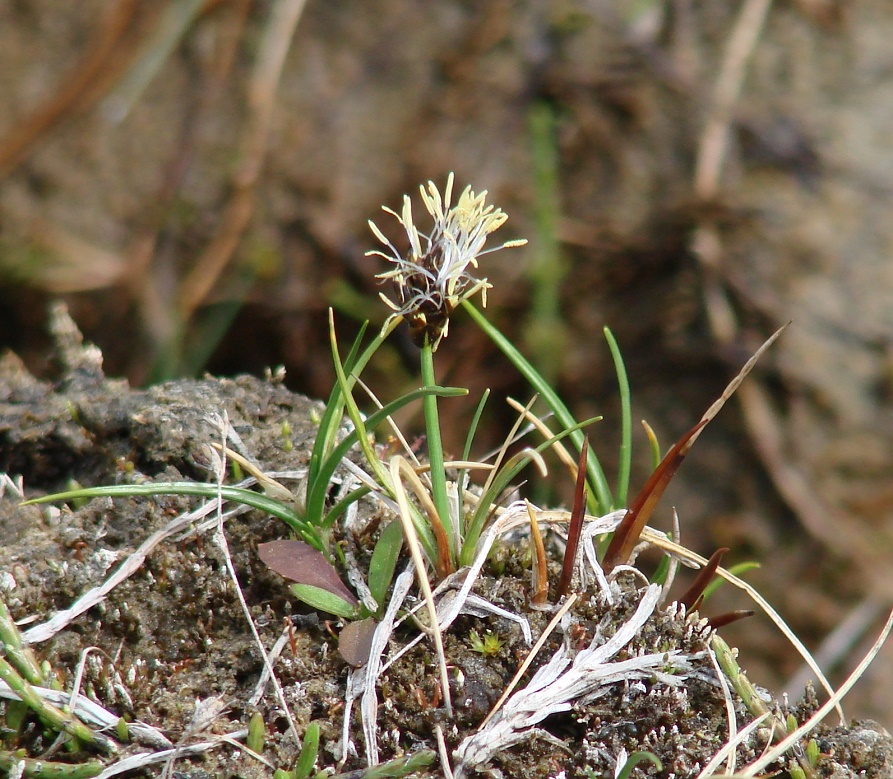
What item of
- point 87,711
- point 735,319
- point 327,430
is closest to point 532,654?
point 327,430

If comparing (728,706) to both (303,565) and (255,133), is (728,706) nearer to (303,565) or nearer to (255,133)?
(303,565)

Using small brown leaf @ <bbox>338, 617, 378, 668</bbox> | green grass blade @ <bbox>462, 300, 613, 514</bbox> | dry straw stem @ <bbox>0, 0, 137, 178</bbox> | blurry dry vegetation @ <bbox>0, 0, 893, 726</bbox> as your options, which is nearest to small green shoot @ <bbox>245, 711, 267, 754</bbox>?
small brown leaf @ <bbox>338, 617, 378, 668</bbox>

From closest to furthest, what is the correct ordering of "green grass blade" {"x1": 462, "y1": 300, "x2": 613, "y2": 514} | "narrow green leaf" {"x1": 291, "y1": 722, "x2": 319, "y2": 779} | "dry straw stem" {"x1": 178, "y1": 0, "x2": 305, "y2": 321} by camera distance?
"narrow green leaf" {"x1": 291, "y1": 722, "x2": 319, "y2": 779} < "green grass blade" {"x1": 462, "y1": 300, "x2": 613, "y2": 514} < "dry straw stem" {"x1": 178, "y1": 0, "x2": 305, "y2": 321}

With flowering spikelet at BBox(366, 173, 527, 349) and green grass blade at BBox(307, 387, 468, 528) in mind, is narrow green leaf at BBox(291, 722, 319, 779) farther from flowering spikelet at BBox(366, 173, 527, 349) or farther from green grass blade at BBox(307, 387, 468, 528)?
flowering spikelet at BBox(366, 173, 527, 349)

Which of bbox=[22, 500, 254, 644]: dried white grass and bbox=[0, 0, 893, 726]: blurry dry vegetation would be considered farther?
bbox=[0, 0, 893, 726]: blurry dry vegetation

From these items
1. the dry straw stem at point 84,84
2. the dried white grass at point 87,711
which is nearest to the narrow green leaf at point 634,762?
the dried white grass at point 87,711

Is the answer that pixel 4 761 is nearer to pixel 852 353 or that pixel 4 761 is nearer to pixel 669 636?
pixel 669 636

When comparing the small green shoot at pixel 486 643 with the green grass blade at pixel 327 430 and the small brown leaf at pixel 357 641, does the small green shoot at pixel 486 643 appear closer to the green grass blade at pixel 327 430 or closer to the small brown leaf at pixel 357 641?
the small brown leaf at pixel 357 641

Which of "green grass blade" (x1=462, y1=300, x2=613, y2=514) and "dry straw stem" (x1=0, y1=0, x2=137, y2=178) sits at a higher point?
"dry straw stem" (x1=0, y1=0, x2=137, y2=178)
